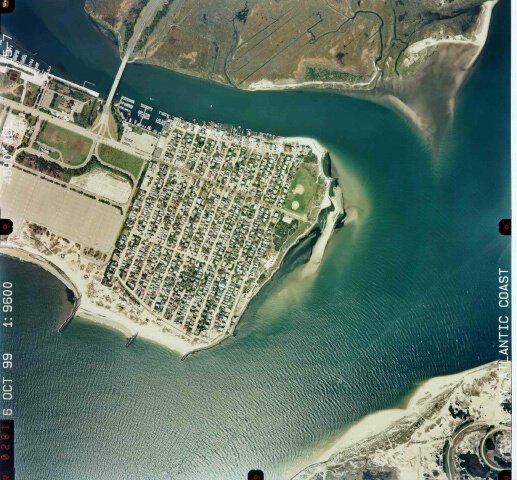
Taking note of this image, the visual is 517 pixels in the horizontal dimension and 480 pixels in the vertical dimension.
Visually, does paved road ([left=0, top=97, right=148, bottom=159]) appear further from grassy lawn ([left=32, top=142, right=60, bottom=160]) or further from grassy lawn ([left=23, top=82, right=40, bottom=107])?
grassy lawn ([left=32, top=142, right=60, bottom=160])

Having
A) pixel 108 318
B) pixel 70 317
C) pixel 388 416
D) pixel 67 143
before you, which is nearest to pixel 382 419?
pixel 388 416

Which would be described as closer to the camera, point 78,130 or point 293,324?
point 78,130

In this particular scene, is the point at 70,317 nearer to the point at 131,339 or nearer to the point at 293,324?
the point at 131,339

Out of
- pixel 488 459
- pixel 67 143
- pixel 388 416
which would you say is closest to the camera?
pixel 488 459

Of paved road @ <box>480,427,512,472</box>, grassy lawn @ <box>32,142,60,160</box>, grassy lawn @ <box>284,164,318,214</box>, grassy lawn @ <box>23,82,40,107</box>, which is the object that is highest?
grassy lawn @ <box>284,164,318,214</box>

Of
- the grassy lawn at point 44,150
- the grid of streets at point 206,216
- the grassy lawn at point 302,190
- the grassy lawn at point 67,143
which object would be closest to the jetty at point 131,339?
the grid of streets at point 206,216

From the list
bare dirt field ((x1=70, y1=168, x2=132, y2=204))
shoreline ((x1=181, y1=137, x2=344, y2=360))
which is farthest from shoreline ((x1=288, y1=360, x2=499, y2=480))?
bare dirt field ((x1=70, y1=168, x2=132, y2=204))

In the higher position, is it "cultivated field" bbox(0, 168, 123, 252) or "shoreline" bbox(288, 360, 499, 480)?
"cultivated field" bbox(0, 168, 123, 252)
